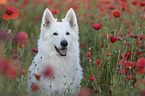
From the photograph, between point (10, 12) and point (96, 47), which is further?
point (96, 47)

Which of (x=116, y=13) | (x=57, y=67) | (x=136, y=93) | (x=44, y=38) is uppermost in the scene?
(x=116, y=13)

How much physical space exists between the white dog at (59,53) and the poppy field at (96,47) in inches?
8.5

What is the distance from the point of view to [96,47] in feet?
19.2

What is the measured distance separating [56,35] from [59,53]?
1.16ft

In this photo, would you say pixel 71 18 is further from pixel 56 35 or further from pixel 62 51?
pixel 62 51

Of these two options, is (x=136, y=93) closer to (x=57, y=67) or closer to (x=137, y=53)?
(x=137, y=53)

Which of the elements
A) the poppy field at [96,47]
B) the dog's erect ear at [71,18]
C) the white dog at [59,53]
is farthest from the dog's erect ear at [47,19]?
the poppy field at [96,47]

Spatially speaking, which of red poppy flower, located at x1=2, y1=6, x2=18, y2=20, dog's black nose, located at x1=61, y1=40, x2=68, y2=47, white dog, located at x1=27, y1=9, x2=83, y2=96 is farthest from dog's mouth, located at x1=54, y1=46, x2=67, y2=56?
red poppy flower, located at x1=2, y1=6, x2=18, y2=20

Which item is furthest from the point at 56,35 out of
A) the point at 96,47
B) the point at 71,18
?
the point at 96,47

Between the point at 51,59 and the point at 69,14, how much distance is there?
3.26 feet

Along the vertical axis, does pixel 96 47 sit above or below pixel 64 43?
below

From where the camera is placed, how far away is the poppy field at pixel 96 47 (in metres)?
2.34

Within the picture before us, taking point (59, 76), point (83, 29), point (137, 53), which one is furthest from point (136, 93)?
point (83, 29)

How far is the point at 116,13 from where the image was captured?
11.8 ft
